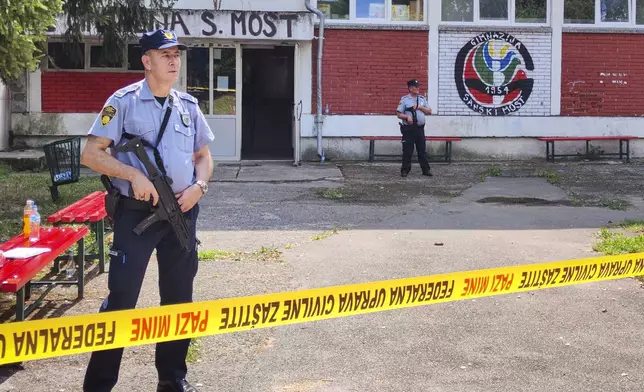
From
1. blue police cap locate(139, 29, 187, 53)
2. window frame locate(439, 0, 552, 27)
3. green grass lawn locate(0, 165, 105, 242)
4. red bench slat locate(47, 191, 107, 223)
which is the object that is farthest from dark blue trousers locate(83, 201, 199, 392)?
window frame locate(439, 0, 552, 27)

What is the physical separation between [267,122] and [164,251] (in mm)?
16128

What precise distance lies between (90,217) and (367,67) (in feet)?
38.0

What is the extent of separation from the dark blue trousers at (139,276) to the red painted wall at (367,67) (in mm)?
13704

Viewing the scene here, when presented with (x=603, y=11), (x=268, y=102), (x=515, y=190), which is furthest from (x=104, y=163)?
(x=603, y=11)

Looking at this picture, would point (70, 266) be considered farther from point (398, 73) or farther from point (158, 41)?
point (398, 73)

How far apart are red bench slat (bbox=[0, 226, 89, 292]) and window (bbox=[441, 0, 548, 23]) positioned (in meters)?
13.2

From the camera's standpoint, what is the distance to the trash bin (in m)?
11.6

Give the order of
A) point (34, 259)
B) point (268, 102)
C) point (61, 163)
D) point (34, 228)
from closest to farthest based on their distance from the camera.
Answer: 1. point (34, 259)
2. point (34, 228)
3. point (61, 163)
4. point (268, 102)

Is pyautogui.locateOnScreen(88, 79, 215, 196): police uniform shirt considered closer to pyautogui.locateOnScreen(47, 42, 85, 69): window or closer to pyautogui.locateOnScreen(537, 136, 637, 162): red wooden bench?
pyautogui.locateOnScreen(47, 42, 85, 69): window

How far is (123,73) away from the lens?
17.9 metres

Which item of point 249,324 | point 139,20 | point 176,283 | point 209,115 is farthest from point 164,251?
point 209,115

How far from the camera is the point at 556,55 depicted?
18.7 meters

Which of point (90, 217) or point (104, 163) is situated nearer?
point (104, 163)

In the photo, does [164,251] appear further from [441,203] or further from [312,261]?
[441,203]
